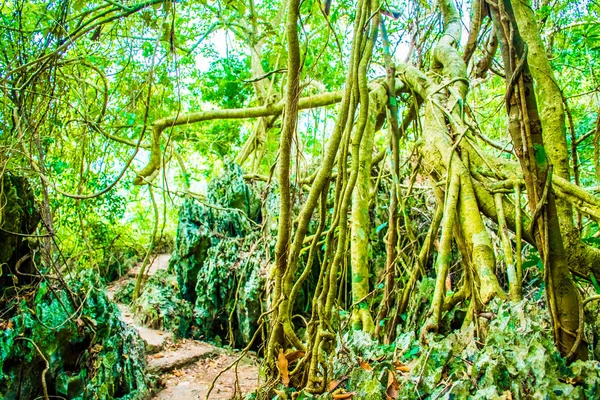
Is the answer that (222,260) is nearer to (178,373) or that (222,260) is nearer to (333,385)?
(178,373)

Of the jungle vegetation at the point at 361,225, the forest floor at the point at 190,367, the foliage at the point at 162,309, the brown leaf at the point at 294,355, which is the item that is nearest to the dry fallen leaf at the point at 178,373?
the forest floor at the point at 190,367

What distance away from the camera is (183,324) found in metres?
4.77

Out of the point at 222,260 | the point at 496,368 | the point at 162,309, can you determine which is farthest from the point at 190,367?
the point at 496,368

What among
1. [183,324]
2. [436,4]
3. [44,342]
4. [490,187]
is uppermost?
[436,4]

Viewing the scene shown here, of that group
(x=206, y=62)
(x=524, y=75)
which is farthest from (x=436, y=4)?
(x=206, y=62)

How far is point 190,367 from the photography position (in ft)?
13.0

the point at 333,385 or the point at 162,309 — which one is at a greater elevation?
the point at 333,385

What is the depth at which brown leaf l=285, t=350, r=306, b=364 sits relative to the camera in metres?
1.65

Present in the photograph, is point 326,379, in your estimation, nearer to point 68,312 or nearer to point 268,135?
point 68,312

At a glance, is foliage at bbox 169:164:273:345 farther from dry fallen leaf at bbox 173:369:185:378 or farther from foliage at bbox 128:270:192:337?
dry fallen leaf at bbox 173:369:185:378

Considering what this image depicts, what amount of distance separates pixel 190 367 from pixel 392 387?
3098mm

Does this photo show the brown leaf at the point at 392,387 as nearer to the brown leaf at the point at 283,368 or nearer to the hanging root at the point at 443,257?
the hanging root at the point at 443,257

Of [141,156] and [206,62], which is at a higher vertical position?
[206,62]

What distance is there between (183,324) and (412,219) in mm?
2843
